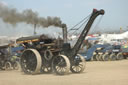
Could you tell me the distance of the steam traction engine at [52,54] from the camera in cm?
1101

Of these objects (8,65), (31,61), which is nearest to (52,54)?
(31,61)

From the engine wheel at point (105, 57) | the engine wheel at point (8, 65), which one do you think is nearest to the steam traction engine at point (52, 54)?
the engine wheel at point (8, 65)

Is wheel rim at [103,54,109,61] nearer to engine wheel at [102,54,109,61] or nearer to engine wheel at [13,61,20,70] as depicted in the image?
engine wheel at [102,54,109,61]

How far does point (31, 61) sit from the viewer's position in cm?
1161

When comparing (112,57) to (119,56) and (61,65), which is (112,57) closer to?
(119,56)

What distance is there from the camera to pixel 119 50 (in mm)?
23500

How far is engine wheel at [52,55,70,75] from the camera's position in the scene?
33.7 ft

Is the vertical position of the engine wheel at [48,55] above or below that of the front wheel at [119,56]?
above

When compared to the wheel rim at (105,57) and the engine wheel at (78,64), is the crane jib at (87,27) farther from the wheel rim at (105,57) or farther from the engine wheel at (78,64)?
the wheel rim at (105,57)

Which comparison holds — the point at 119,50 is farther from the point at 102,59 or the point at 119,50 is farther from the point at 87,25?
the point at 87,25

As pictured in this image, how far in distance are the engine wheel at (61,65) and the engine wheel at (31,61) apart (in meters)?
0.75

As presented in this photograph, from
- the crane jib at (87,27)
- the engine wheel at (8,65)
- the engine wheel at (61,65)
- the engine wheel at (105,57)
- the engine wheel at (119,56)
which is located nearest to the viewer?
the engine wheel at (61,65)

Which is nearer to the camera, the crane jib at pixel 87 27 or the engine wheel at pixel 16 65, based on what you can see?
the crane jib at pixel 87 27

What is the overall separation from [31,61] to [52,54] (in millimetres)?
1122
